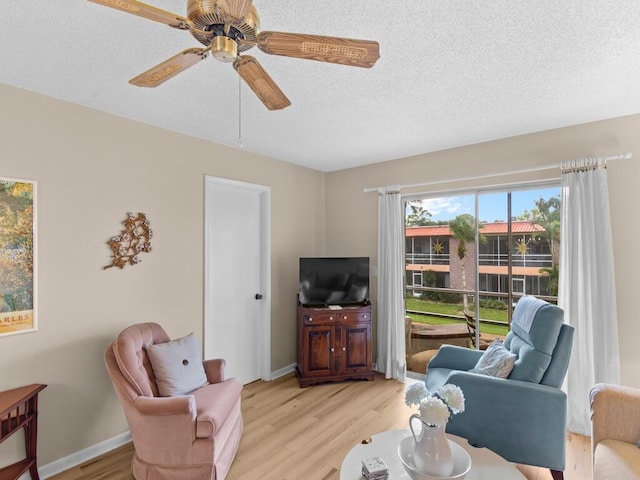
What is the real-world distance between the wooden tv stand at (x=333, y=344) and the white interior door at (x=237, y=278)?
1.59ft

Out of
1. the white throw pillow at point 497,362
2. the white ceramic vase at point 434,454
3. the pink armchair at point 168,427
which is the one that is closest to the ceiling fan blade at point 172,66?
the pink armchair at point 168,427

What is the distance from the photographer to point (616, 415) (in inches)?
73.4

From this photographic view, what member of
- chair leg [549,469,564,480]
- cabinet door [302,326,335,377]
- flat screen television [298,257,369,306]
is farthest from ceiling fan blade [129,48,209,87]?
chair leg [549,469,564,480]

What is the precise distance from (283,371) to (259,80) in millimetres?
3453

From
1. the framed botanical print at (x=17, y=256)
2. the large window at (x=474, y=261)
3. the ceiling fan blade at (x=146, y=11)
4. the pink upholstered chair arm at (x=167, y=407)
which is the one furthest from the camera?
the large window at (x=474, y=261)

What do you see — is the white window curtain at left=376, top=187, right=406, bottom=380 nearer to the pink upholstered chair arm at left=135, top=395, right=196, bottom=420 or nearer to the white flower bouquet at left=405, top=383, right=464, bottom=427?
the white flower bouquet at left=405, top=383, right=464, bottom=427

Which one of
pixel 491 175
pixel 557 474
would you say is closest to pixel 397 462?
pixel 557 474

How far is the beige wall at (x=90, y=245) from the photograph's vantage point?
2238 millimetres

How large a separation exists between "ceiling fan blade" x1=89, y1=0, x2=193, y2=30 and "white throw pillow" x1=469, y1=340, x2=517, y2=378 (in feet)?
8.39

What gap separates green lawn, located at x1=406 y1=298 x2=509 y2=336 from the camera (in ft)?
11.0

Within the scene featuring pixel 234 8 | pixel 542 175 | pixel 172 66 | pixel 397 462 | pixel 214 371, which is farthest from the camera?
pixel 542 175

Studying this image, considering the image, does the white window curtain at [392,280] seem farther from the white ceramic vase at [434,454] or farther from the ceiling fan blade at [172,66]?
the ceiling fan blade at [172,66]

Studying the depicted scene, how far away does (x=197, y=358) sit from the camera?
→ 2615 millimetres

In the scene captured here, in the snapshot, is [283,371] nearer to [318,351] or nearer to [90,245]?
[318,351]
